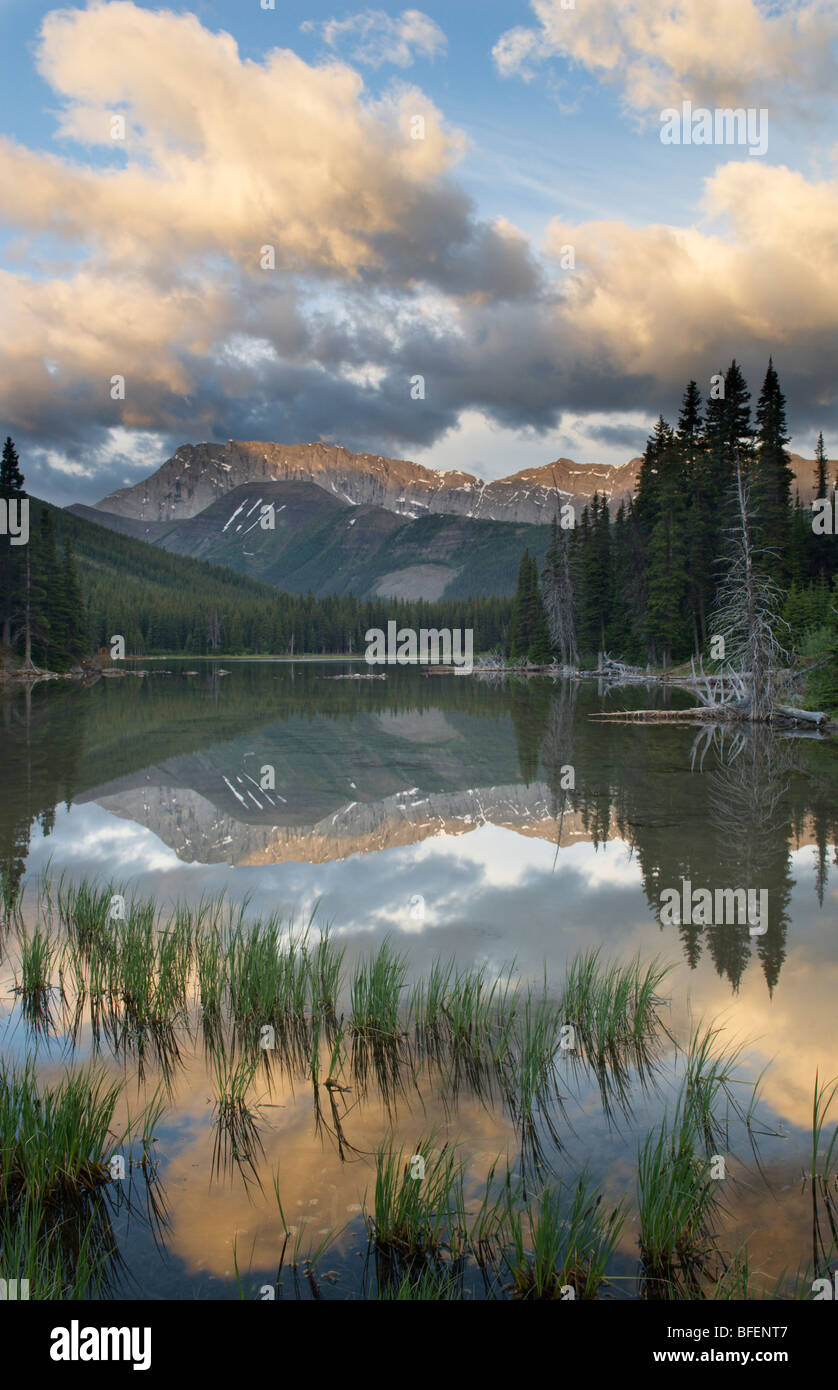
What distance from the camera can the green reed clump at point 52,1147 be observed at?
5.09 metres

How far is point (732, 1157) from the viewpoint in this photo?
18.7 ft

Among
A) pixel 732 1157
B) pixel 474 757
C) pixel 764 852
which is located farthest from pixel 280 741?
pixel 732 1157

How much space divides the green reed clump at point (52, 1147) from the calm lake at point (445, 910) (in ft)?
0.99

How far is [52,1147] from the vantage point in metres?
5.19

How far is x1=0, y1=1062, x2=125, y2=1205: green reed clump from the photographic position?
509 cm

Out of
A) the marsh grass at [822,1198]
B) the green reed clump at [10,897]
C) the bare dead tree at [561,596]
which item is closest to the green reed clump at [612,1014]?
the marsh grass at [822,1198]

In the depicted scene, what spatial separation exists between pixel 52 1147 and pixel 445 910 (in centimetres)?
701

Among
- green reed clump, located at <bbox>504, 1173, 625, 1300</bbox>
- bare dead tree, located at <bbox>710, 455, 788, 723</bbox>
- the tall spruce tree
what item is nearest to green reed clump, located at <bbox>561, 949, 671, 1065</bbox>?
green reed clump, located at <bbox>504, 1173, 625, 1300</bbox>

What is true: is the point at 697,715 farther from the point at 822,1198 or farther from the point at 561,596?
the point at 561,596

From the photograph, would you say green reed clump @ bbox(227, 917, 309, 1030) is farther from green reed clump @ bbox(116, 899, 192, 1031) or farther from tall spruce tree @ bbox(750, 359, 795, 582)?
tall spruce tree @ bbox(750, 359, 795, 582)

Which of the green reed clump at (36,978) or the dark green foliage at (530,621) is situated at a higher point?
the dark green foliage at (530,621)

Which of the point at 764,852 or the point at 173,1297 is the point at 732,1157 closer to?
the point at 173,1297

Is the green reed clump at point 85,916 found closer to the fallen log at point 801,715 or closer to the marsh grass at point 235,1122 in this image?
the marsh grass at point 235,1122
